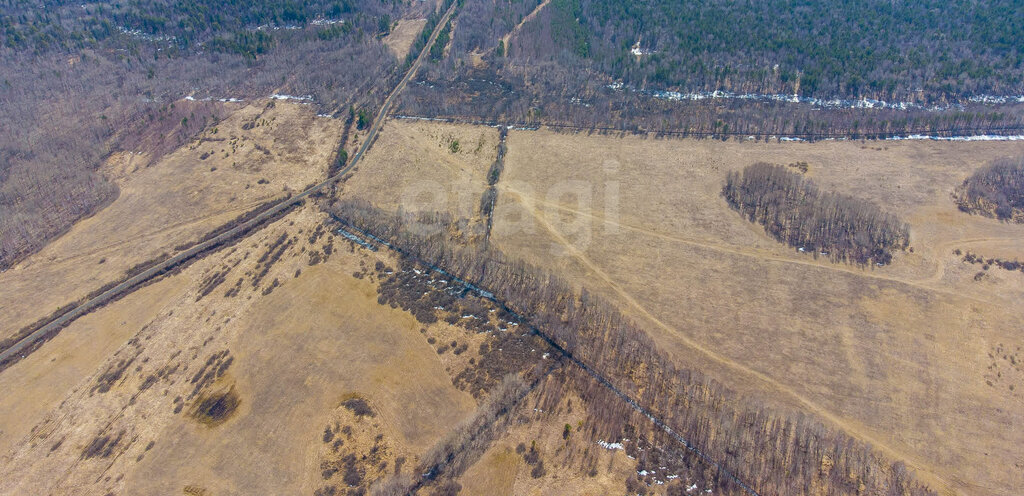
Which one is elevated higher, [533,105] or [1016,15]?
[1016,15]

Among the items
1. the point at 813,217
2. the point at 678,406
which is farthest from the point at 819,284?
the point at 678,406

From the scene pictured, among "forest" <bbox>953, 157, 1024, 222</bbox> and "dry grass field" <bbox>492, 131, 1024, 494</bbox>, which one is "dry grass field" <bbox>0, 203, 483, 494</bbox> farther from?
"forest" <bbox>953, 157, 1024, 222</bbox>

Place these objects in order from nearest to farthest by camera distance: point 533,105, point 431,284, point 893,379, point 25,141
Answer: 1. point 893,379
2. point 431,284
3. point 25,141
4. point 533,105

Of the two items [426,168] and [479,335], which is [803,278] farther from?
[426,168]

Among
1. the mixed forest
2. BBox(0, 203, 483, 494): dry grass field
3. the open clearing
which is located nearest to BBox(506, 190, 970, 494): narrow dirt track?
the open clearing

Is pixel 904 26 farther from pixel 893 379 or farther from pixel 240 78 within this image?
pixel 240 78

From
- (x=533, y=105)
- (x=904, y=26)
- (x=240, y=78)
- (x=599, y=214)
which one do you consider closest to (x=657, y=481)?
(x=599, y=214)
